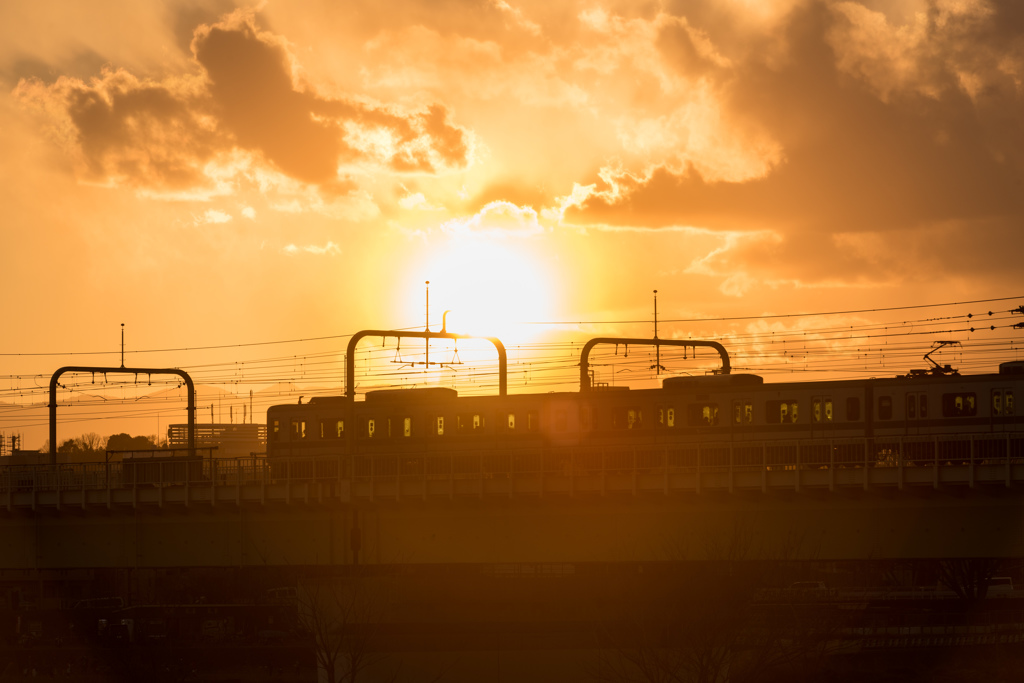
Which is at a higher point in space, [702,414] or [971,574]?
[702,414]

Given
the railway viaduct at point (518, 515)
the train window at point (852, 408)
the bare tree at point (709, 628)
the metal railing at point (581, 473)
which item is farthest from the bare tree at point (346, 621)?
the train window at point (852, 408)

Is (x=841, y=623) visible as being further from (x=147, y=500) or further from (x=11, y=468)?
(x=11, y=468)

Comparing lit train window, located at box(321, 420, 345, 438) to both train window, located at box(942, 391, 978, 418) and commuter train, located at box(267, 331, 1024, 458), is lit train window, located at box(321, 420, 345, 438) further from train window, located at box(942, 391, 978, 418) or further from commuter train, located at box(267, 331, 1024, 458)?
train window, located at box(942, 391, 978, 418)

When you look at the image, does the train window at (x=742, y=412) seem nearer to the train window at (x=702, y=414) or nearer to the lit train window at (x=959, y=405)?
the train window at (x=702, y=414)

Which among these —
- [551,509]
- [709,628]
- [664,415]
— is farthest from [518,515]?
[664,415]

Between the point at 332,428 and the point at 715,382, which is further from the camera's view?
the point at 332,428

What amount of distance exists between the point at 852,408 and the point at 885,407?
1.24m

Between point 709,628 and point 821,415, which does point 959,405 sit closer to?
point 821,415

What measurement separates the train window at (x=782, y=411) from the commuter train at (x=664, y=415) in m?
0.04

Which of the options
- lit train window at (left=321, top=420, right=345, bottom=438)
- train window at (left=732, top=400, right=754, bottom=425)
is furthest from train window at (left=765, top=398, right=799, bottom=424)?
lit train window at (left=321, top=420, right=345, bottom=438)

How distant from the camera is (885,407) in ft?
149

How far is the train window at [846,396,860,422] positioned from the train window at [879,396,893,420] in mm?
848

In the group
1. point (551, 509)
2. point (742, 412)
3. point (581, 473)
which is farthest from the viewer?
point (742, 412)

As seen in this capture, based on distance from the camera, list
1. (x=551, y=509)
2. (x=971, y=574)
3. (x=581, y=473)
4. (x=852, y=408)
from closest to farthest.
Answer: (x=551, y=509) → (x=581, y=473) → (x=852, y=408) → (x=971, y=574)
